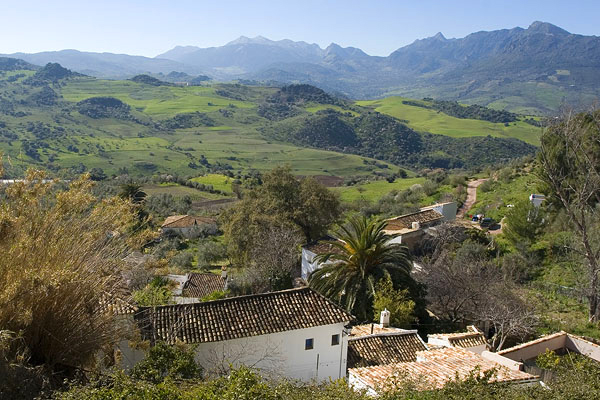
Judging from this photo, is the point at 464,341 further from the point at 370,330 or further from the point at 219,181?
the point at 219,181

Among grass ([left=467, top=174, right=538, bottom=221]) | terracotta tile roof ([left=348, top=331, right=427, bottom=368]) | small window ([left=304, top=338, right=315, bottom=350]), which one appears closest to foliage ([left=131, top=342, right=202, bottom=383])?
small window ([left=304, top=338, right=315, bottom=350])

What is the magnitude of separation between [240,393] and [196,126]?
151035mm

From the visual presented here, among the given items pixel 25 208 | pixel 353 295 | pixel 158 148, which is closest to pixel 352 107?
pixel 158 148

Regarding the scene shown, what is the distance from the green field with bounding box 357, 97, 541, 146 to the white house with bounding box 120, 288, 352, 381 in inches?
4513

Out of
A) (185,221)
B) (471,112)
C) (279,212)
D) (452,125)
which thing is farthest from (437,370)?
(471,112)

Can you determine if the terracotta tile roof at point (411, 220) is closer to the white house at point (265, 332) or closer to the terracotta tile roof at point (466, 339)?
the terracotta tile roof at point (466, 339)

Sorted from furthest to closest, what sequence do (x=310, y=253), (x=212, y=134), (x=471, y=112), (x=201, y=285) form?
(x=471, y=112)
(x=212, y=134)
(x=201, y=285)
(x=310, y=253)

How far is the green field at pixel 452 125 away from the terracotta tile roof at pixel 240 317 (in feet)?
376

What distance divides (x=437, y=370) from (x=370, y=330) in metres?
5.97

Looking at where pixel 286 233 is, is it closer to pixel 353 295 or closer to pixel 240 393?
pixel 353 295

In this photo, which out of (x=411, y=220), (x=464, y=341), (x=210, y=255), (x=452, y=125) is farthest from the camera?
(x=452, y=125)

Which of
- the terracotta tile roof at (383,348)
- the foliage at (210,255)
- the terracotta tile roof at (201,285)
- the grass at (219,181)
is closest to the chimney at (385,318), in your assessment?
the terracotta tile roof at (383,348)

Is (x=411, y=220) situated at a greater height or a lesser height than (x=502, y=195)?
greater

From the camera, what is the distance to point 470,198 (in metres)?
44.4
